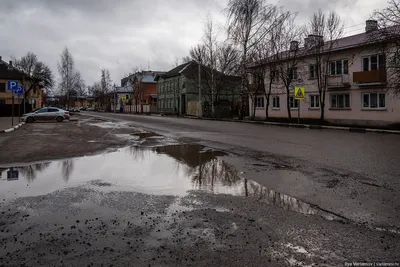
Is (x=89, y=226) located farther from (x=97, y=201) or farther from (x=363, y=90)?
(x=363, y=90)

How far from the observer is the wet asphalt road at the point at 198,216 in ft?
12.5

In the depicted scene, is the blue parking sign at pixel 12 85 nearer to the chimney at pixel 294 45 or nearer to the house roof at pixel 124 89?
the chimney at pixel 294 45

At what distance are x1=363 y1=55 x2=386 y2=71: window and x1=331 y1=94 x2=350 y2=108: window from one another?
127 inches

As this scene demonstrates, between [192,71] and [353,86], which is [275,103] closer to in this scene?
[353,86]

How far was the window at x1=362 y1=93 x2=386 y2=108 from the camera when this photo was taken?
28.0 metres

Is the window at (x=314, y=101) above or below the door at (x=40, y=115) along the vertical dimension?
above

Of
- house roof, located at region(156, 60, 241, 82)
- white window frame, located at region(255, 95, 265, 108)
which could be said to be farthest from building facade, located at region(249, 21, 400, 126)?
house roof, located at region(156, 60, 241, 82)

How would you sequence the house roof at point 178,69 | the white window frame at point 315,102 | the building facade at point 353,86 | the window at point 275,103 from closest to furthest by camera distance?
the building facade at point 353,86
the white window frame at point 315,102
the window at point 275,103
the house roof at point 178,69

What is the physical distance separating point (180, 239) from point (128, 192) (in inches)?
106

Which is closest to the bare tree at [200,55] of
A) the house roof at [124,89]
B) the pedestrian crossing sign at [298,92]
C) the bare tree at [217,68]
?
the bare tree at [217,68]

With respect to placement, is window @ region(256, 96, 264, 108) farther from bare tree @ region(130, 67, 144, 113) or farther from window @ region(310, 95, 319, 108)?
bare tree @ region(130, 67, 144, 113)

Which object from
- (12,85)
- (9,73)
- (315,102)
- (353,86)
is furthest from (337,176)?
(9,73)

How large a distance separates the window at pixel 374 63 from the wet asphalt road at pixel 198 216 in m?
22.3

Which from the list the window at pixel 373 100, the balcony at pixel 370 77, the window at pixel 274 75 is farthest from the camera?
the window at pixel 274 75
